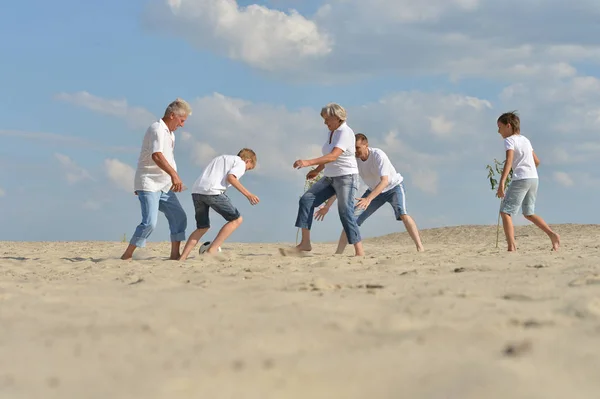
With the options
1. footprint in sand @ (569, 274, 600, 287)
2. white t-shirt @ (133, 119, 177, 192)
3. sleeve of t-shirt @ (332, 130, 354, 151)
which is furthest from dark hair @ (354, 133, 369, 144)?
footprint in sand @ (569, 274, 600, 287)

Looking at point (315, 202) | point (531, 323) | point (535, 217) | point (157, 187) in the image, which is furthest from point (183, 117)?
point (531, 323)

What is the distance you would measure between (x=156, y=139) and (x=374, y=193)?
3.04 meters

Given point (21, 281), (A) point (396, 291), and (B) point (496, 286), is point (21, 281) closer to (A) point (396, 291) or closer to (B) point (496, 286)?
(A) point (396, 291)

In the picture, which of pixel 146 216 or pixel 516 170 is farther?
pixel 516 170

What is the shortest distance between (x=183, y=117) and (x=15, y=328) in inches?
176

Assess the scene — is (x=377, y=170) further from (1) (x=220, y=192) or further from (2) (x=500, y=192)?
(1) (x=220, y=192)

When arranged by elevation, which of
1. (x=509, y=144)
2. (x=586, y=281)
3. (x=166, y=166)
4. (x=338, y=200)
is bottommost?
(x=586, y=281)

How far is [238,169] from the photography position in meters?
7.94

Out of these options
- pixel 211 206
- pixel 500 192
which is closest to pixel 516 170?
pixel 500 192

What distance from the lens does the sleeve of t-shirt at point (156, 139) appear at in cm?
752

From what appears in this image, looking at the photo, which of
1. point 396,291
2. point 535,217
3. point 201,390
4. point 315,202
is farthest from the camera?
point 535,217

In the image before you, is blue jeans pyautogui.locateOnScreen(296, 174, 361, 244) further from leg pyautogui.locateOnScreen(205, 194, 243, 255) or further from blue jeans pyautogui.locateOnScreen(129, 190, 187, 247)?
blue jeans pyautogui.locateOnScreen(129, 190, 187, 247)

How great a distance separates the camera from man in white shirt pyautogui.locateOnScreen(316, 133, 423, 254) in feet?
29.3

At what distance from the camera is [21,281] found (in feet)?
20.2
